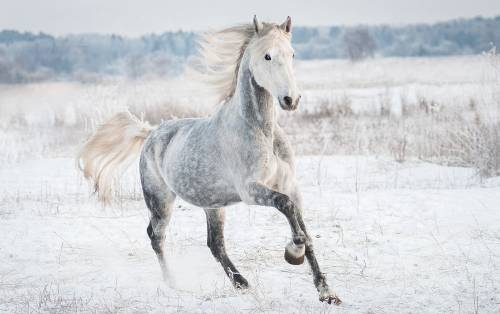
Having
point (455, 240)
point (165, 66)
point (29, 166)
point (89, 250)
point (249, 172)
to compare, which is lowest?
point (165, 66)

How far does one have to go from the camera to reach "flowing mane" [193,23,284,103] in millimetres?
4293

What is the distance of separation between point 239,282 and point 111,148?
2.31 meters

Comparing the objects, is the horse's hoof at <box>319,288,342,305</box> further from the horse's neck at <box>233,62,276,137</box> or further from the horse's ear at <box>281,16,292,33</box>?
the horse's ear at <box>281,16,292,33</box>

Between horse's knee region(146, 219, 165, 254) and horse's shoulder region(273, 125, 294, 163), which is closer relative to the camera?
horse's shoulder region(273, 125, 294, 163)

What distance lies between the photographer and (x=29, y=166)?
11.2 meters

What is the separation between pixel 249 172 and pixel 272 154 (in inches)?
8.3

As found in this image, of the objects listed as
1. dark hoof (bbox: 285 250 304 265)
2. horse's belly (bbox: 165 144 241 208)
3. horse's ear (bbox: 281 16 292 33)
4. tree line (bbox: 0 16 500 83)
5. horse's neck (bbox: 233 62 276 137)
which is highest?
horse's ear (bbox: 281 16 292 33)

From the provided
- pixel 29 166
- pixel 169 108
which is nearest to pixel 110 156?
pixel 29 166

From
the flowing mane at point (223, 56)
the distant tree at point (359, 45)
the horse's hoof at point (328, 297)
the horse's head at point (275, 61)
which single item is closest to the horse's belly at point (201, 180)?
the flowing mane at point (223, 56)

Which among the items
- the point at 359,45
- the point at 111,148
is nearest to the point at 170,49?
the point at 359,45

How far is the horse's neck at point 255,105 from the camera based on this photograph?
13.1 ft

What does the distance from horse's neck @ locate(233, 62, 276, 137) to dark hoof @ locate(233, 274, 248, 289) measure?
128cm

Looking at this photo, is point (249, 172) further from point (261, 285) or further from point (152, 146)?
point (152, 146)

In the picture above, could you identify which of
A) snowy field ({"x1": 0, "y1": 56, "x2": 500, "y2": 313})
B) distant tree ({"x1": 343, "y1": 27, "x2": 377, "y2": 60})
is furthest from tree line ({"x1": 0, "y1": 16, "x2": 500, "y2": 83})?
snowy field ({"x1": 0, "y1": 56, "x2": 500, "y2": 313})
